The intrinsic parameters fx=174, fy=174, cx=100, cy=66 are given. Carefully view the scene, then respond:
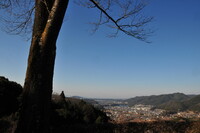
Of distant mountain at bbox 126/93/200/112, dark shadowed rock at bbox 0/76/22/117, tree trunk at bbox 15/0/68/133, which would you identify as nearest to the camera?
tree trunk at bbox 15/0/68/133

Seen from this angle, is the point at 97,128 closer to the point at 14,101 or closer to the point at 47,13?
the point at 47,13

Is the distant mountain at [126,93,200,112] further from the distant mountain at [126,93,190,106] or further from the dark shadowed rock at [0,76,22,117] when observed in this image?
the dark shadowed rock at [0,76,22,117]

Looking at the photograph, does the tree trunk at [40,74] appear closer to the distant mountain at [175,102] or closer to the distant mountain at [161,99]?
the distant mountain at [175,102]

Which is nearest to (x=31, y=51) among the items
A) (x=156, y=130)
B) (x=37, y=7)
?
(x=37, y=7)

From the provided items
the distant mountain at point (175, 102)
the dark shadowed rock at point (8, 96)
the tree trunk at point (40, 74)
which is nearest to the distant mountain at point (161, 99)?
the distant mountain at point (175, 102)

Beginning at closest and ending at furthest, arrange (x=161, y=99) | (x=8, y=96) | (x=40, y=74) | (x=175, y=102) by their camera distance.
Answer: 1. (x=40, y=74)
2. (x=8, y=96)
3. (x=175, y=102)
4. (x=161, y=99)

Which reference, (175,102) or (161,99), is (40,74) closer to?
(175,102)

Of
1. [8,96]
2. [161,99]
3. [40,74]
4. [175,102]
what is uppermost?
[40,74]

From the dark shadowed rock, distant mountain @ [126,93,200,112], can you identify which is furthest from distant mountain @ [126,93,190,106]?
the dark shadowed rock

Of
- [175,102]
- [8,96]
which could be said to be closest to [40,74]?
[8,96]
